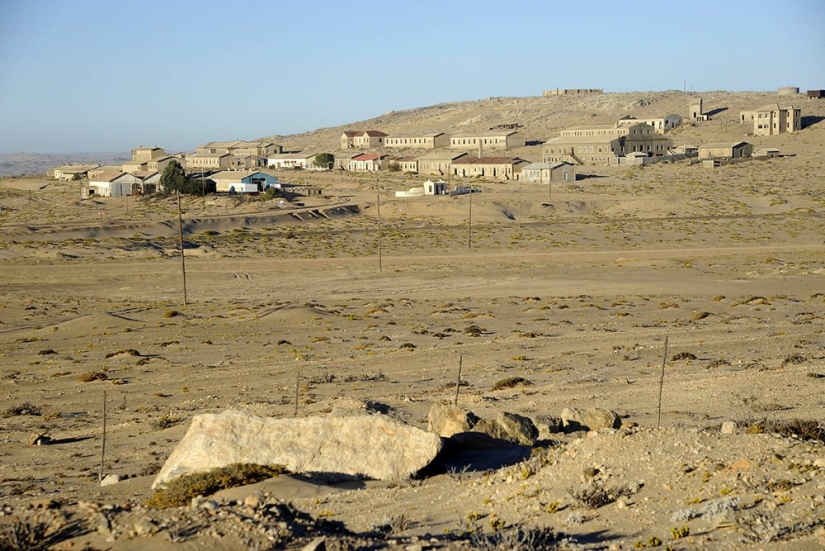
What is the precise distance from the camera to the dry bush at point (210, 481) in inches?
516

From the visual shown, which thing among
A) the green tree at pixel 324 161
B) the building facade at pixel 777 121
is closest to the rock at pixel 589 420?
the green tree at pixel 324 161

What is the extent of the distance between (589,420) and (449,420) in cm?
292

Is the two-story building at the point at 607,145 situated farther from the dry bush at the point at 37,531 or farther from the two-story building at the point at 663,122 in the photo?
the dry bush at the point at 37,531

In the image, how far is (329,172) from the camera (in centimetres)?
11431

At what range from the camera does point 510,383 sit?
24.0 meters

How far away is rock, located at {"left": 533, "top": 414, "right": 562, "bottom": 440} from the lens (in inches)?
689

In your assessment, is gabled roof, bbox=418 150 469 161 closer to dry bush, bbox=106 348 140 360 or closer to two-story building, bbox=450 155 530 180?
two-story building, bbox=450 155 530 180

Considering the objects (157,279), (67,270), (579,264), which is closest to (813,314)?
(579,264)

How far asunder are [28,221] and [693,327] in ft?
191

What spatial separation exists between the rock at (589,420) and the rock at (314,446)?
4.20m

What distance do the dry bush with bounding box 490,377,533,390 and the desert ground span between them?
0.32 metres

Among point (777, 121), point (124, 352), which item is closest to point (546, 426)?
point (124, 352)

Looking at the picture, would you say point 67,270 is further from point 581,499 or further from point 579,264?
point 581,499

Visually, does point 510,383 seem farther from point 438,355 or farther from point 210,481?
point 210,481
